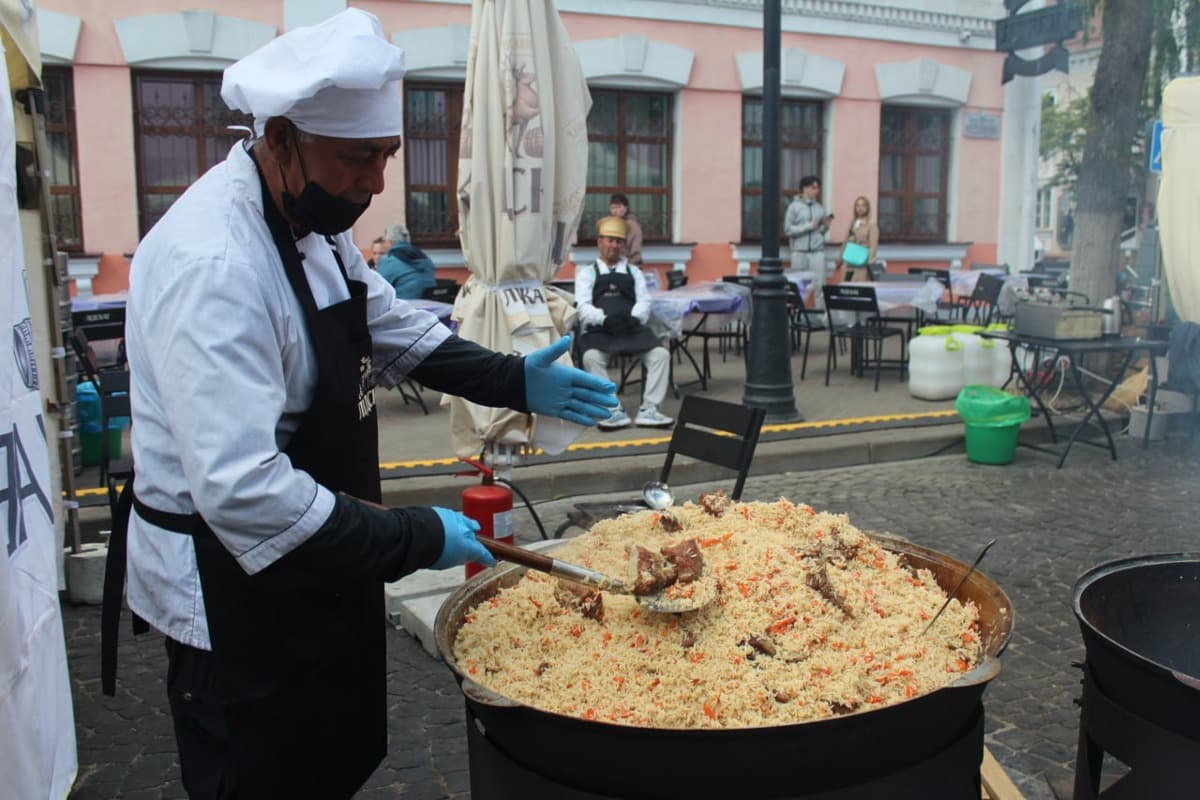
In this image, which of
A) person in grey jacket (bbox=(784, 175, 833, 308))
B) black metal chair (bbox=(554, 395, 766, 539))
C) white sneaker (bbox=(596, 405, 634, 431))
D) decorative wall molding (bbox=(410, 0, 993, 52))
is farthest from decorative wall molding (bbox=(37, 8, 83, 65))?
black metal chair (bbox=(554, 395, 766, 539))

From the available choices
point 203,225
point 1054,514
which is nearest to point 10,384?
point 203,225

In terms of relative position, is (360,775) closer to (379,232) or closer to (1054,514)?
(1054,514)

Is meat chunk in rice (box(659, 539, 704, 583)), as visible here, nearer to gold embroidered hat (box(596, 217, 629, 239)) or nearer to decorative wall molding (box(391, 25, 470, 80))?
gold embroidered hat (box(596, 217, 629, 239))

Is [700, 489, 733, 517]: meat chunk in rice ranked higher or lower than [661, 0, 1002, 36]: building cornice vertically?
lower

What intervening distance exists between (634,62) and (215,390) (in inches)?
548

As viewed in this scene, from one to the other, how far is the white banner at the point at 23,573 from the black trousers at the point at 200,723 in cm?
76

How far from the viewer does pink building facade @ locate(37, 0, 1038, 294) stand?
41.1 feet

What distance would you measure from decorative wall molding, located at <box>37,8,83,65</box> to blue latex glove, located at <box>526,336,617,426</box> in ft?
39.0

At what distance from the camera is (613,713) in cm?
194

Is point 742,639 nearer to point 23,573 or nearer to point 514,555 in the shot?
point 514,555

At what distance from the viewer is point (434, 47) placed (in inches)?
533

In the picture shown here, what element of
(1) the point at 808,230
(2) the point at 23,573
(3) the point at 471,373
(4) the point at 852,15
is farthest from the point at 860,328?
(2) the point at 23,573

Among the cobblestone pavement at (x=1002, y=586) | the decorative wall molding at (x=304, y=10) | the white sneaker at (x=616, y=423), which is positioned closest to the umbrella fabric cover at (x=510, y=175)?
the cobblestone pavement at (x=1002, y=586)

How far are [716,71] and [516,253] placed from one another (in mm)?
10713
